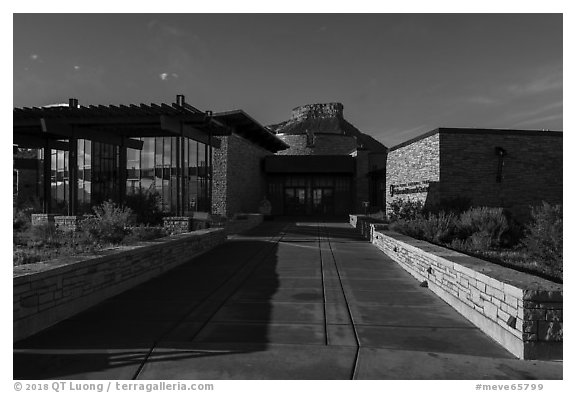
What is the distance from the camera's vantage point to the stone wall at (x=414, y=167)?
18859 millimetres

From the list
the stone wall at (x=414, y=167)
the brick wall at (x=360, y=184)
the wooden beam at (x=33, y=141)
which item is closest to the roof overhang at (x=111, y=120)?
the wooden beam at (x=33, y=141)

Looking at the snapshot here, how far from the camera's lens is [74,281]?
606 centimetres

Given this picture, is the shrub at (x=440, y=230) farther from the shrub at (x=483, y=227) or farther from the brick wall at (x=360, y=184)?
the brick wall at (x=360, y=184)

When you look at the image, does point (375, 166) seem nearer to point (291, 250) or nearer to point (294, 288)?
point (291, 250)

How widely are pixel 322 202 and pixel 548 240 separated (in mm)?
25676

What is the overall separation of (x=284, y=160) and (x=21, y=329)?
93.8 feet

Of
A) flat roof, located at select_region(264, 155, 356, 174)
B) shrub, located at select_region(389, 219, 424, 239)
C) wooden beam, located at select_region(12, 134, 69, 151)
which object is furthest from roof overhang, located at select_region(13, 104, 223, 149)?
flat roof, located at select_region(264, 155, 356, 174)

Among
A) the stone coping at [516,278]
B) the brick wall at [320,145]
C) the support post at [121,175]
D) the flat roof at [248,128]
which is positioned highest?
the brick wall at [320,145]

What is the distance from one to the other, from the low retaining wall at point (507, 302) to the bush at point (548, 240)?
113 inches

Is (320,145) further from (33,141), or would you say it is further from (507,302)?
(507,302)
